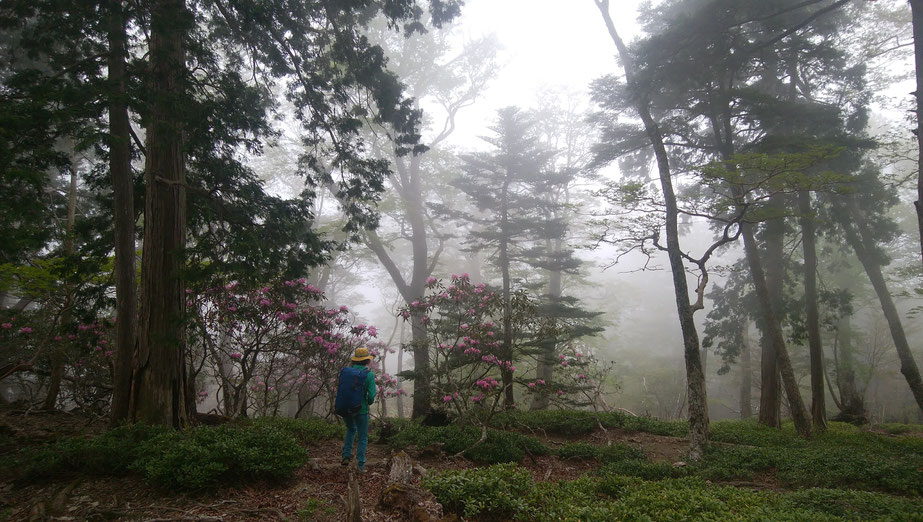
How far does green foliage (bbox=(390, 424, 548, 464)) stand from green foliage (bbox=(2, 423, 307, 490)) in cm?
259

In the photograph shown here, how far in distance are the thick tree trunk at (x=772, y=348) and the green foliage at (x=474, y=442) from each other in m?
6.97

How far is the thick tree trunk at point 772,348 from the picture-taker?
11.0 meters

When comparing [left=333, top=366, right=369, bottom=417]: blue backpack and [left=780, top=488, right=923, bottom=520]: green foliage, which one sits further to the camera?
[left=333, top=366, right=369, bottom=417]: blue backpack

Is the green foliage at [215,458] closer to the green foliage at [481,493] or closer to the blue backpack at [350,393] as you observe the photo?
the blue backpack at [350,393]

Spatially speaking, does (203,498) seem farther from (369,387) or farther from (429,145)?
(429,145)

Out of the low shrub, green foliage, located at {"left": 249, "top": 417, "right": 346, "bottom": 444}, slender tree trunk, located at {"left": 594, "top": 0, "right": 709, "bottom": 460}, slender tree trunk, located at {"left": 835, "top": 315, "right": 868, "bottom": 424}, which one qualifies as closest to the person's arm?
green foliage, located at {"left": 249, "top": 417, "right": 346, "bottom": 444}

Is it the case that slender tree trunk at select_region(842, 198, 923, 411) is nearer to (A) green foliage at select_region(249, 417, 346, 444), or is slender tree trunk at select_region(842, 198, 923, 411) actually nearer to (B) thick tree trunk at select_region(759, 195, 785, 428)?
(B) thick tree trunk at select_region(759, 195, 785, 428)

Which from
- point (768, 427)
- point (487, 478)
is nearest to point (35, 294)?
point (487, 478)

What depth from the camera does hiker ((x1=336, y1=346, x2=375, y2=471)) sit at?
5434mm

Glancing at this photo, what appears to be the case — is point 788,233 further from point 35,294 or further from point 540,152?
point 35,294

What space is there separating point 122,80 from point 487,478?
652 cm

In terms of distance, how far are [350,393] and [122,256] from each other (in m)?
3.99

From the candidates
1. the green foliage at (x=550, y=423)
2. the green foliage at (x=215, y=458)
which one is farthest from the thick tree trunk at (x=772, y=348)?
the green foliage at (x=215, y=458)

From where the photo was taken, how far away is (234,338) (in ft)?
29.1
